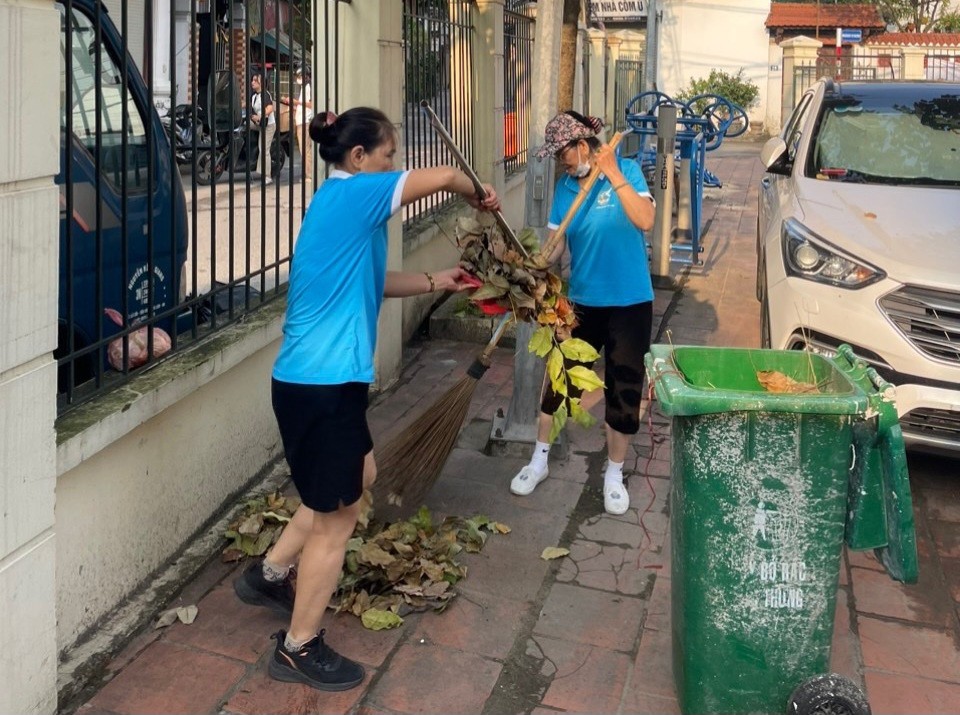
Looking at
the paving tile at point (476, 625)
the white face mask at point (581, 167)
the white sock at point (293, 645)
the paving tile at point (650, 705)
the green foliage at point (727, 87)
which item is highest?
the green foliage at point (727, 87)

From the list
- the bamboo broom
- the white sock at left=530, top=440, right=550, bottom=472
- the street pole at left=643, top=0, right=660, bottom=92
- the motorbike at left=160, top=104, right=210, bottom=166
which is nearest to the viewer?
the motorbike at left=160, top=104, right=210, bottom=166

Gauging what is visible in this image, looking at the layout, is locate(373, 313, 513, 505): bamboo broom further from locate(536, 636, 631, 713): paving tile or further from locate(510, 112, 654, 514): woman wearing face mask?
locate(536, 636, 631, 713): paving tile

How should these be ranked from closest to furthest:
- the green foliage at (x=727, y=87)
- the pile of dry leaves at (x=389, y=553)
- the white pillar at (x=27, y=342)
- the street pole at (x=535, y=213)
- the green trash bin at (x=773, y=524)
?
the white pillar at (x=27, y=342) < the green trash bin at (x=773, y=524) < the pile of dry leaves at (x=389, y=553) < the street pole at (x=535, y=213) < the green foliage at (x=727, y=87)

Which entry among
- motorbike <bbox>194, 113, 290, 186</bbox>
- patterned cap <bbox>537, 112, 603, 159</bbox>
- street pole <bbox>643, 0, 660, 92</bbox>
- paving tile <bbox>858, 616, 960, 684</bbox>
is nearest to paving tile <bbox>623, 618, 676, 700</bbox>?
paving tile <bbox>858, 616, 960, 684</bbox>

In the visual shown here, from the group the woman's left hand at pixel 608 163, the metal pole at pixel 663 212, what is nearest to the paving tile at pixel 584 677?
the woman's left hand at pixel 608 163

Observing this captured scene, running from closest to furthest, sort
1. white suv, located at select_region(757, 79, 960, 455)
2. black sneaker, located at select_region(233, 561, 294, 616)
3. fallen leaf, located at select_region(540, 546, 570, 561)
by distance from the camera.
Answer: black sneaker, located at select_region(233, 561, 294, 616) → fallen leaf, located at select_region(540, 546, 570, 561) → white suv, located at select_region(757, 79, 960, 455)

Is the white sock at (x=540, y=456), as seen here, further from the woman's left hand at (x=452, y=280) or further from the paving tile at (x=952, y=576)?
the paving tile at (x=952, y=576)

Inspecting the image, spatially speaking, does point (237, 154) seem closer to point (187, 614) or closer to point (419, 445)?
point (419, 445)

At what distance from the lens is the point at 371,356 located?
3352 mm

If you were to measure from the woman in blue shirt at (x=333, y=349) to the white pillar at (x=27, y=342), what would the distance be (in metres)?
0.71

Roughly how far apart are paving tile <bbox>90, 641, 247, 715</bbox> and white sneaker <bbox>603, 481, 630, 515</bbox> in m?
1.87

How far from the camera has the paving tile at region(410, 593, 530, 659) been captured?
369 cm

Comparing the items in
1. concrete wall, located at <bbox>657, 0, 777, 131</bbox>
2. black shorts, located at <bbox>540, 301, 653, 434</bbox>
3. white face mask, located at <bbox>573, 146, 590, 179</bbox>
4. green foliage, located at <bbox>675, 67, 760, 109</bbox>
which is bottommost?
black shorts, located at <bbox>540, 301, 653, 434</bbox>

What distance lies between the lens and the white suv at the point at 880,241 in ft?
15.3
